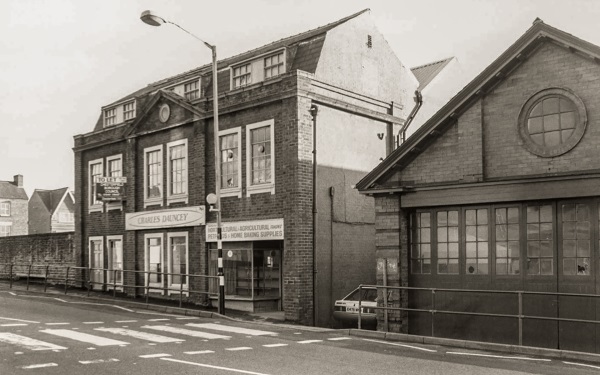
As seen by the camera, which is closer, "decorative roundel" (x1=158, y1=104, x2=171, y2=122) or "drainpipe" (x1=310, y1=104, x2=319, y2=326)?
"drainpipe" (x1=310, y1=104, x2=319, y2=326)

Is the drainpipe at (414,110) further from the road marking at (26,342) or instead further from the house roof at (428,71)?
the road marking at (26,342)

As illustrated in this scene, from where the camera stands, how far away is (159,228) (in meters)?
24.8

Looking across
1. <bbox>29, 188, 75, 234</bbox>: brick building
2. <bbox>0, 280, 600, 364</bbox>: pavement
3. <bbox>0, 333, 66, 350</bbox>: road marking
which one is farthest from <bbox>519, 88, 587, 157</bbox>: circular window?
<bbox>29, 188, 75, 234</bbox>: brick building

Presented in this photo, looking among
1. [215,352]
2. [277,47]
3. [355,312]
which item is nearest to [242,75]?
[277,47]

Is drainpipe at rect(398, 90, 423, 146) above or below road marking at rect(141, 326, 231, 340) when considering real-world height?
above

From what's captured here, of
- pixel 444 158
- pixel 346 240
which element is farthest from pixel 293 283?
pixel 444 158

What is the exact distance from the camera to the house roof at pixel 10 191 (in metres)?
72.2

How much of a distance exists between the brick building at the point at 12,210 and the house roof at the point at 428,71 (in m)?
56.1

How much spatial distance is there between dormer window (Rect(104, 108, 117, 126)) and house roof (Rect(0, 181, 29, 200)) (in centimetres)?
4766

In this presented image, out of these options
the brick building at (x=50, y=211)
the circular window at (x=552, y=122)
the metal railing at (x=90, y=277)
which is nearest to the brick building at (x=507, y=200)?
the circular window at (x=552, y=122)

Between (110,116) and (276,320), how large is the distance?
1503 centimetres

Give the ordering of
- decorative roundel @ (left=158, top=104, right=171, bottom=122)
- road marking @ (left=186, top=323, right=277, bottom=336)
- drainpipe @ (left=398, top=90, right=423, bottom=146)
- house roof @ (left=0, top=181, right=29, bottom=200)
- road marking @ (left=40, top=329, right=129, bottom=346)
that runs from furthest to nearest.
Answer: house roof @ (left=0, top=181, right=29, bottom=200)
decorative roundel @ (left=158, top=104, right=171, bottom=122)
drainpipe @ (left=398, top=90, right=423, bottom=146)
road marking @ (left=186, top=323, right=277, bottom=336)
road marking @ (left=40, top=329, right=129, bottom=346)

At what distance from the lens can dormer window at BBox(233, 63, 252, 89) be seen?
22812 mm

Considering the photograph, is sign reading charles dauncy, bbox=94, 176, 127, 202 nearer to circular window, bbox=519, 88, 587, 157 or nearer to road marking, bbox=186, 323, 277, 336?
road marking, bbox=186, 323, 277, 336
